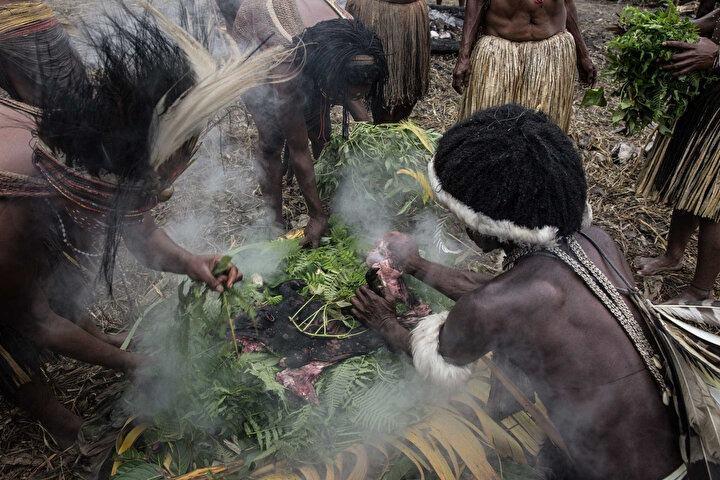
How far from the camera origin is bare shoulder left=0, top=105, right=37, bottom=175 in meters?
1.81

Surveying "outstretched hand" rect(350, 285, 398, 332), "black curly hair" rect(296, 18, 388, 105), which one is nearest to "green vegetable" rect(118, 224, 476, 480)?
"outstretched hand" rect(350, 285, 398, 332)

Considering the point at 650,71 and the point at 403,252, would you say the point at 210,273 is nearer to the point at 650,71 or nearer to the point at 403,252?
the point at 403,252

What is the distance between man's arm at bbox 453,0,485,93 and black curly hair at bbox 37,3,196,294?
289 cm

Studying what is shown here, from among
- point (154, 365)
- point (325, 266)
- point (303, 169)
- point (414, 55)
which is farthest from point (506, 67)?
point (154, 365)

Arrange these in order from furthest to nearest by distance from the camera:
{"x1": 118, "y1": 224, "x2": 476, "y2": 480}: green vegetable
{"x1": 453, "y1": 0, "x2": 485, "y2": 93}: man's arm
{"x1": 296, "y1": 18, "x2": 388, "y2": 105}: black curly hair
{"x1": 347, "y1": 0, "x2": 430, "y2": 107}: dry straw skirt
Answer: {"x1": 347, "y1": 0, "x2": 430, "y2": 107}: dry straw skirt < {"x1": 453, "y1": 0, "x2": 485, "y2": 93}: man's arm < {"x1": 296, "y1": 18, "x2": 388, "y2": 105}: black curly hair < {"x1": 118, "y1": 224, "x2": 476, "y2": 480}: green vegetable

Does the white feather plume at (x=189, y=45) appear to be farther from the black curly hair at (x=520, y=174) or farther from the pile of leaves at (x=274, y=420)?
the black curly hair at (x=520, y=174)

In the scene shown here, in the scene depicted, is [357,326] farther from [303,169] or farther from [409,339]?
[303,169]

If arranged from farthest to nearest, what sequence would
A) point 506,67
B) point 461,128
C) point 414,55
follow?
point 414,55 → point 506,67 → point 461,128

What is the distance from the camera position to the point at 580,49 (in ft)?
14.1

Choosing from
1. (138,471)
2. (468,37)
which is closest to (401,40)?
(468,37)

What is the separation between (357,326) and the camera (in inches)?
107

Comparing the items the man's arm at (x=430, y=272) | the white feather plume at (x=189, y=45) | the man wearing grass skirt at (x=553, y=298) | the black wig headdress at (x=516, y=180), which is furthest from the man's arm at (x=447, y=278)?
the white feather plume at (x=189, y=45)

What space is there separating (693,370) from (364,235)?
1.99 metres

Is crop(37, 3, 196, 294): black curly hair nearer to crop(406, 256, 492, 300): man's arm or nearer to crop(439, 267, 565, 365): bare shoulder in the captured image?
crop(439, 267, 565, 365): bare shoulder
